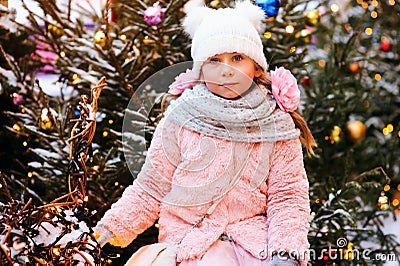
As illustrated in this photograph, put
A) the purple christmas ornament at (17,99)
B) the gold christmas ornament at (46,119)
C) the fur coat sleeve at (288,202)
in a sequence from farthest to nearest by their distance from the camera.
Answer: the purple christmas ornament at (17,99), the gold christmas ornament at (46,119), the fur coat sleeve at (288,202)

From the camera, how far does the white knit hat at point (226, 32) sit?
1357mm

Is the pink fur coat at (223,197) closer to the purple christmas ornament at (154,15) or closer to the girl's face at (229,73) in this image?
the girl's face at (229,73)

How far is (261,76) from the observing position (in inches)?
57.4

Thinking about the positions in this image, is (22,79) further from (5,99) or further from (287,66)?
(287,66)

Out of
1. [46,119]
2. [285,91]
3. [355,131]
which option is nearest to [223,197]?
[285,91]

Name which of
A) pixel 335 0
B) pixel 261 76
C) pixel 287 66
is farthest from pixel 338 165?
pixel 261 76

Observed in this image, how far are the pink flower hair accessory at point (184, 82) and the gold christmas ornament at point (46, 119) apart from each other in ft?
1.50

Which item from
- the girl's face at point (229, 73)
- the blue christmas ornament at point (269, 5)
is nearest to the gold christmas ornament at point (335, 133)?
the blue christmas ornament at point (269, 5)

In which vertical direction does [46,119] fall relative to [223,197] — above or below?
above

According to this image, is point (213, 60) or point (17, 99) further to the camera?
point (17, 99)

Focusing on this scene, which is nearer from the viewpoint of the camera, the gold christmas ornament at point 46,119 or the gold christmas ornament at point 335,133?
the gold christmas ornament at point 46,119

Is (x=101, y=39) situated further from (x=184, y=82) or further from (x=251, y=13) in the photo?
(x=251, y=13)

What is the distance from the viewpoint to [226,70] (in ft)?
4.50

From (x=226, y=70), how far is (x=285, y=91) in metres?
0.14
